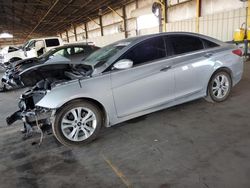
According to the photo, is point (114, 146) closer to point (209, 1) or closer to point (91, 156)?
point (91, 156)

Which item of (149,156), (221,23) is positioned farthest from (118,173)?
(221,23)

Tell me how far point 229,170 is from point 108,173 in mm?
1275

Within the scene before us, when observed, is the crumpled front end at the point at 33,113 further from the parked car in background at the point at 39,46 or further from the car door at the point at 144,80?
the parked car in background at the point at 39,46

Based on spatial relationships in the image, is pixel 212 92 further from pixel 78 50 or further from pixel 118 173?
pixel 78 50

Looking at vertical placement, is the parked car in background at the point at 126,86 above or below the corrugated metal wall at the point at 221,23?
below

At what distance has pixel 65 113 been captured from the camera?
283 cm

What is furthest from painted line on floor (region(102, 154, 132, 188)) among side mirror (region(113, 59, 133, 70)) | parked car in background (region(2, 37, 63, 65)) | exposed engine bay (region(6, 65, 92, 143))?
parked car in background (region(2, 37, 63, 65))

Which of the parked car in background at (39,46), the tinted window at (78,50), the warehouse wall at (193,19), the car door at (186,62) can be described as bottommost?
the car door at (186,62)

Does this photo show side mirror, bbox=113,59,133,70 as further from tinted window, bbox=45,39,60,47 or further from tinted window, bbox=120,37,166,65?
tinted window, bbox=45,39,60,47

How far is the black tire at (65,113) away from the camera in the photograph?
2812mm

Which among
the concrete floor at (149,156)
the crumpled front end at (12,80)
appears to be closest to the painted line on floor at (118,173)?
the concrete floor at (149,156)

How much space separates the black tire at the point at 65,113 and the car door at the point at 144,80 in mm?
306

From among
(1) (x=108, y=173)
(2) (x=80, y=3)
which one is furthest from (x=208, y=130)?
(2) (x=80, y=3)

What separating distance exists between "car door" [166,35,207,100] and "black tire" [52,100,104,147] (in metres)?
1.38
